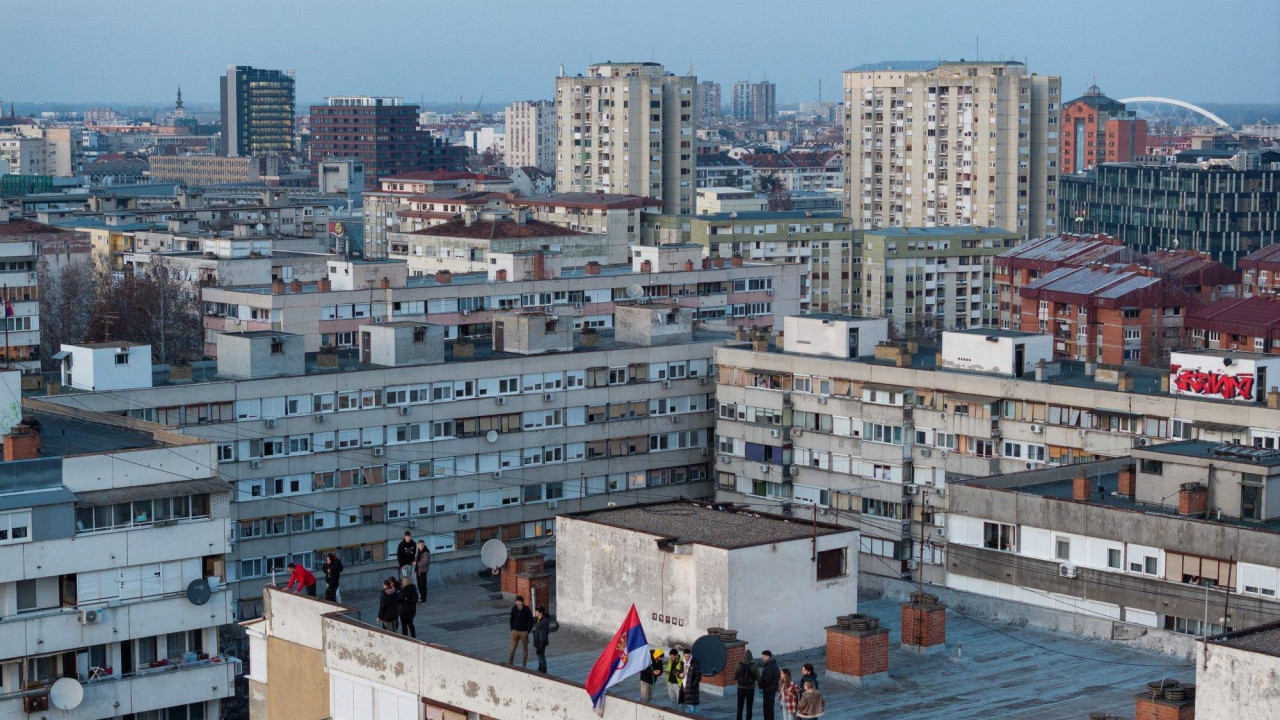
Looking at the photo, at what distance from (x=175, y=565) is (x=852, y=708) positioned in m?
13.5

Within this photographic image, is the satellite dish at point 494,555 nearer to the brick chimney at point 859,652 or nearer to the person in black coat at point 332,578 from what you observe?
the person in black coat at point 332,578

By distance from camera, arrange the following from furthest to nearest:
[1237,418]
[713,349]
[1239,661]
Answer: [713,349] < [1237,418] < [1239,661]

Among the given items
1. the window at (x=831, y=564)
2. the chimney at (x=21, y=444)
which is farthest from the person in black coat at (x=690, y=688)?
the chimney at (x=21, y=444)

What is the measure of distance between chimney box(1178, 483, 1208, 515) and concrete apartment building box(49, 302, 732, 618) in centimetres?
2254

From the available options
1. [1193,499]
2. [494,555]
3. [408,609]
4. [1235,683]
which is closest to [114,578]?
[494,555]

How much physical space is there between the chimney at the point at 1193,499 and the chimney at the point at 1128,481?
1.89 metres

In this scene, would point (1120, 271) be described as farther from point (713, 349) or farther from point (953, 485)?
point (953, 485)

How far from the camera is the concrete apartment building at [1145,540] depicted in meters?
33.5

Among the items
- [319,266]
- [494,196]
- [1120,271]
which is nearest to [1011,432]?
[319,266]

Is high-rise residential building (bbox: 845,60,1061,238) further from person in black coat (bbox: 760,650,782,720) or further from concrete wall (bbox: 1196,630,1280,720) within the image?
concrete wall (bbox: 1196,630,1280,720)

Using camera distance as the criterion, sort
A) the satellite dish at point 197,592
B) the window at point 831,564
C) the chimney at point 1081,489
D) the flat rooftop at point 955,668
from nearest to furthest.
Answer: the flat rooftop at point 955,668 < the window at point 831,564 < the satellite dish at point 197,592 < the chimney at point 1081,489

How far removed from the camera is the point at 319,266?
313ft

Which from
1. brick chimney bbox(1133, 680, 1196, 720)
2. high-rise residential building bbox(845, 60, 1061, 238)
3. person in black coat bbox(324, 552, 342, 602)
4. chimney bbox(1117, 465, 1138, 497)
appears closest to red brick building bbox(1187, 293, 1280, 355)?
high-rise residential building bbox(845, 60, 1061, 238)

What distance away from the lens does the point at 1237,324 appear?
4107 inches
